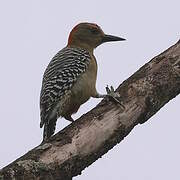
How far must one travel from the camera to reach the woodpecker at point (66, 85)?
6669mm

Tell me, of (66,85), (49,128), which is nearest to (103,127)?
(49,128)

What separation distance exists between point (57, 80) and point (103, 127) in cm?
214

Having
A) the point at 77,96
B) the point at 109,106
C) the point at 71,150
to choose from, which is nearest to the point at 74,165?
the point at 71,150

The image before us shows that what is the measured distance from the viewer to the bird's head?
859cm

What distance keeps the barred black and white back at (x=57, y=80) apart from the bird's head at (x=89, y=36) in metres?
0.64

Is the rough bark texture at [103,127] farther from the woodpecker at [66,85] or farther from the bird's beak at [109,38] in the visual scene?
the bird's beak at [109,38]

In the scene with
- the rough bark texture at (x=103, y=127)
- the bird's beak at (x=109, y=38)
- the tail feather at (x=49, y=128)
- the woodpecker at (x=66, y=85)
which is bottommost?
the rough bark texture at (x=103, y=127)

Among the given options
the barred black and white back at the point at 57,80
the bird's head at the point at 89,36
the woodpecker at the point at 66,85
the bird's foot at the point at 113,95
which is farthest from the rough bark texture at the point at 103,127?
the bird's head at the point at 89,36

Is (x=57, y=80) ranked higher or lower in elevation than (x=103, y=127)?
higher

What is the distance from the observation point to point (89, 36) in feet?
28.2

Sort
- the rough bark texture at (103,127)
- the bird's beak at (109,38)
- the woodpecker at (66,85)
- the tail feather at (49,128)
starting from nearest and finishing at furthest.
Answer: the rough bark texture at (103,127)
the tail feather at (49,128)
the woodpecker at (66,85)
the bird's beak at (109,38)

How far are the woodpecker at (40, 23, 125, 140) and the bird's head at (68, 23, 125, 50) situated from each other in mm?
285

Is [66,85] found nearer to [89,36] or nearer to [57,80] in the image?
[57,80]

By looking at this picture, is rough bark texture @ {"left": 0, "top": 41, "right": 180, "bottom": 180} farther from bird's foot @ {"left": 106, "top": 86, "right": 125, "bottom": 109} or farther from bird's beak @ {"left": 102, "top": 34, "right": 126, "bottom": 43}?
bird's beak @ {"left": 102, "top": 34, "right": 126, "bottom": 43}
